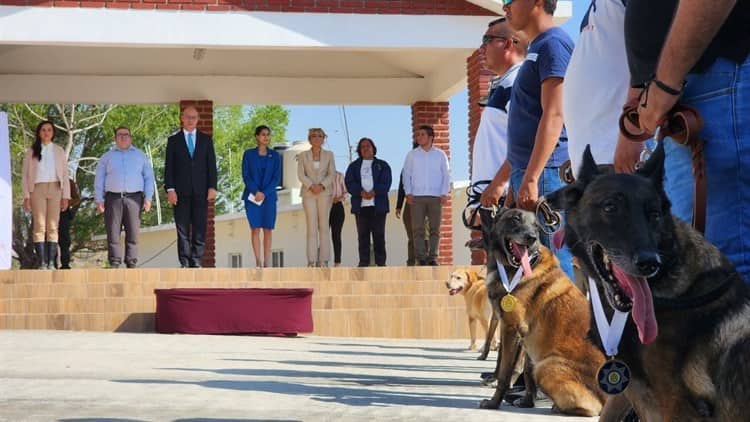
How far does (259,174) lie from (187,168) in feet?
4.00

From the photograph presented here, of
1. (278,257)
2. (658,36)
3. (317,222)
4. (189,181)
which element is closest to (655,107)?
(658,36)

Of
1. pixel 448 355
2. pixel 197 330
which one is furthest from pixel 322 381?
pixel 197 330

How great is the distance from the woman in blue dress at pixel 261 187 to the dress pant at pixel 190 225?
0.92 m

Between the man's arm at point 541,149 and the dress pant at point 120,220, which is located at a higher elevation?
the man's arm at point 541,149

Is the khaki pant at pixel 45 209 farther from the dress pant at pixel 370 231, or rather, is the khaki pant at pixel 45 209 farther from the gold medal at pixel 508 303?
the gold medal at pixel 508 303

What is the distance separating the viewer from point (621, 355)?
102 inches

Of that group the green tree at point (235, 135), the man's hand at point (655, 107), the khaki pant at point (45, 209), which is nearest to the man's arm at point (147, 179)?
the khaki pant at point (45, 209)

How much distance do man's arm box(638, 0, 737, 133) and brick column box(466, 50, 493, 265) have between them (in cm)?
1371

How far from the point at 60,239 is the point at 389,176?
5341 mm

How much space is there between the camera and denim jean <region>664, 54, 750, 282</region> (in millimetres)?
2678

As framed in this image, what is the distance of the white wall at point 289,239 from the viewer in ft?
99.0

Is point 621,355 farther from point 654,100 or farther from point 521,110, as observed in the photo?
point 521,110

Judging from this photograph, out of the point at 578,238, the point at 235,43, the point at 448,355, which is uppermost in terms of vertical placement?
the point at 235,43

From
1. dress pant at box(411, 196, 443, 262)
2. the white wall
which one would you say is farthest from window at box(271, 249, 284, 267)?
dress pant at box(411, 196, 443, 262)
